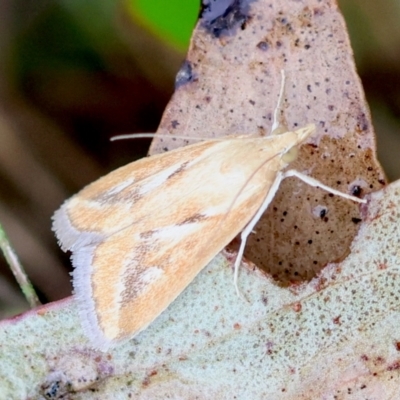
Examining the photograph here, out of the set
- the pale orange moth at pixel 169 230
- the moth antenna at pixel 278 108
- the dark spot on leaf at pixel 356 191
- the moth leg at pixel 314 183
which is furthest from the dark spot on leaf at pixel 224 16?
the dark spot on leaf at pixel 356 191

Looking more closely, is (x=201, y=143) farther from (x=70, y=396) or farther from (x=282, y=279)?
(x=70, y=396)

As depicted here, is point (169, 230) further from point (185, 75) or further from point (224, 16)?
point (224, 16)

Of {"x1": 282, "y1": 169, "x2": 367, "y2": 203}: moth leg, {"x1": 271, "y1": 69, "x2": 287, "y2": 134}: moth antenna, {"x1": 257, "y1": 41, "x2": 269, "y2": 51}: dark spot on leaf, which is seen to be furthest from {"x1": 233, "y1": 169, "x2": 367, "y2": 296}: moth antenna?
{"x1": 257, "y1": 41, "x2": 269, "y2": 51}: dark spot on leaf

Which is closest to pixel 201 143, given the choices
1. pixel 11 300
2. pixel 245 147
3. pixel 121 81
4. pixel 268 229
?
pixel 245 147

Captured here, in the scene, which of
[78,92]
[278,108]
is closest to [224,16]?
[278,108]

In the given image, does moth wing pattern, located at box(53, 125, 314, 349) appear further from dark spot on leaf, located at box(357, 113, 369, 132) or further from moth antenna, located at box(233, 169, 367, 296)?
dark spot on leaf, located at box(357, 113, 369, 132)

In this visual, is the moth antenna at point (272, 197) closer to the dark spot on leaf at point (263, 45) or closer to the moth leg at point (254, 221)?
the moth leg at point (254, 221)
